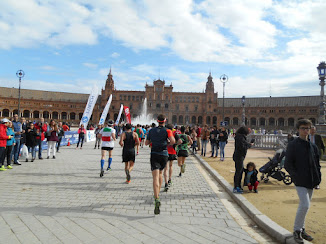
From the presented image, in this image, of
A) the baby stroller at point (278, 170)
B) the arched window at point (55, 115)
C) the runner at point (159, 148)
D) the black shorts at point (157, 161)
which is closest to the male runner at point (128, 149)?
the runner at point (159, 148)

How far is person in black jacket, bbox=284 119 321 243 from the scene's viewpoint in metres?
3.54

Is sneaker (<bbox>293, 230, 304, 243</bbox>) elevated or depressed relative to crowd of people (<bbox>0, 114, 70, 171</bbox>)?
depressed

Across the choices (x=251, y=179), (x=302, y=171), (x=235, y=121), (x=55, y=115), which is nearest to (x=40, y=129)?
(x=251, y=179)

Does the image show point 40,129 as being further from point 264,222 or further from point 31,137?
point 264,222

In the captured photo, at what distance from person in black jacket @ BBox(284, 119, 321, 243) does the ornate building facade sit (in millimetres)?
81317

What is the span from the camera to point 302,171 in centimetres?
357

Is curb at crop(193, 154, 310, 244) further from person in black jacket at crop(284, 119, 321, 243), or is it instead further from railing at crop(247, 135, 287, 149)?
railing at crop(247, 135, 287, 149)

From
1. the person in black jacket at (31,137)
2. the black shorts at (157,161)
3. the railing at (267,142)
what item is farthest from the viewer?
the railing at (267,142)

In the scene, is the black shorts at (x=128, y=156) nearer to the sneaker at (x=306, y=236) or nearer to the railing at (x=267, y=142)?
the sneaker at (x=306, y=236)

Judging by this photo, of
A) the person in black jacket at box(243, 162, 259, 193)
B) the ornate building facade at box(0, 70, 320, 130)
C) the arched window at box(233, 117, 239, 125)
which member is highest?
the ornate building facade at box(0, 70, 320, 130)

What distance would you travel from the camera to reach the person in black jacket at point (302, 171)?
3535 millimetres

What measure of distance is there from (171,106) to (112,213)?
84287 mm

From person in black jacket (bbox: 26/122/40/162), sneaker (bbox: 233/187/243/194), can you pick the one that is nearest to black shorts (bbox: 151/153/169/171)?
sneaker (bbox: 233/187/243/194)

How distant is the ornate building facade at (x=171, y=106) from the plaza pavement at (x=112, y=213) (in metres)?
78.4
